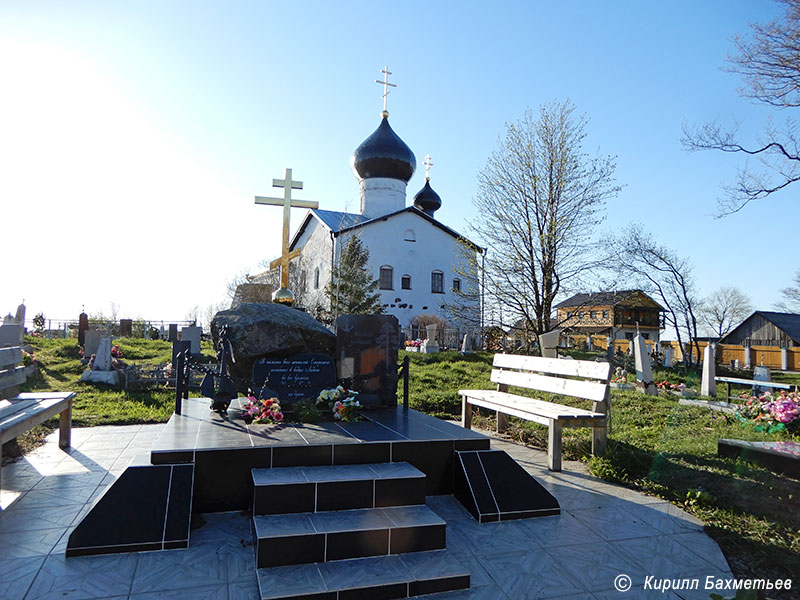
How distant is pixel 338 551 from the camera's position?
335cm

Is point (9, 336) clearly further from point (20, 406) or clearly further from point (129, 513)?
point (129, 513)

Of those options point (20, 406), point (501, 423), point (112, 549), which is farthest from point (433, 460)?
point (20, 406)

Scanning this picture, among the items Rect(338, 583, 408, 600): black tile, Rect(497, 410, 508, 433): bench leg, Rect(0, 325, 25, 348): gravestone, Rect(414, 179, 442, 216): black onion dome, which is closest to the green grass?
Rect(497, 410, 508, 433): bench leg

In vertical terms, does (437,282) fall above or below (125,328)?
above

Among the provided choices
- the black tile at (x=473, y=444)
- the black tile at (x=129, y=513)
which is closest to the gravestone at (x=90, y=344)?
the black tile at (x=129, y=513)

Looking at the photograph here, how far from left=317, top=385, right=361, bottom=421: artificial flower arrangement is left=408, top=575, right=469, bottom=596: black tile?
2.67 m

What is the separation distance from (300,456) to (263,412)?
4.08 feet

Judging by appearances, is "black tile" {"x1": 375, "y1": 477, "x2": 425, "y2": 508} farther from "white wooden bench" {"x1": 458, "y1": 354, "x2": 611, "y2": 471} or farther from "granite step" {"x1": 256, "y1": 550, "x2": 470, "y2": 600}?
"white wooden bench" {"x1": 458, "y1": 354, "x2": 611, "y2": 471}

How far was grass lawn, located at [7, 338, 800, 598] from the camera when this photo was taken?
3.72m

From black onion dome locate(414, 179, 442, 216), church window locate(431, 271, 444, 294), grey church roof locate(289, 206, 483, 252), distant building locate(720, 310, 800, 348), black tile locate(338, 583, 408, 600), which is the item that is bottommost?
black tile locate(338, 583, 408, 600)

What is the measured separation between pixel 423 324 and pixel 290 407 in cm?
2332

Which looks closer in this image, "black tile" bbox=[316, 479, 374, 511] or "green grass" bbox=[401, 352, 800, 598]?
"green grass" bbox=[401, 352, 800, 598]

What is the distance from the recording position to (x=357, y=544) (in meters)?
3.39

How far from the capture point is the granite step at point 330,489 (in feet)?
12.1
